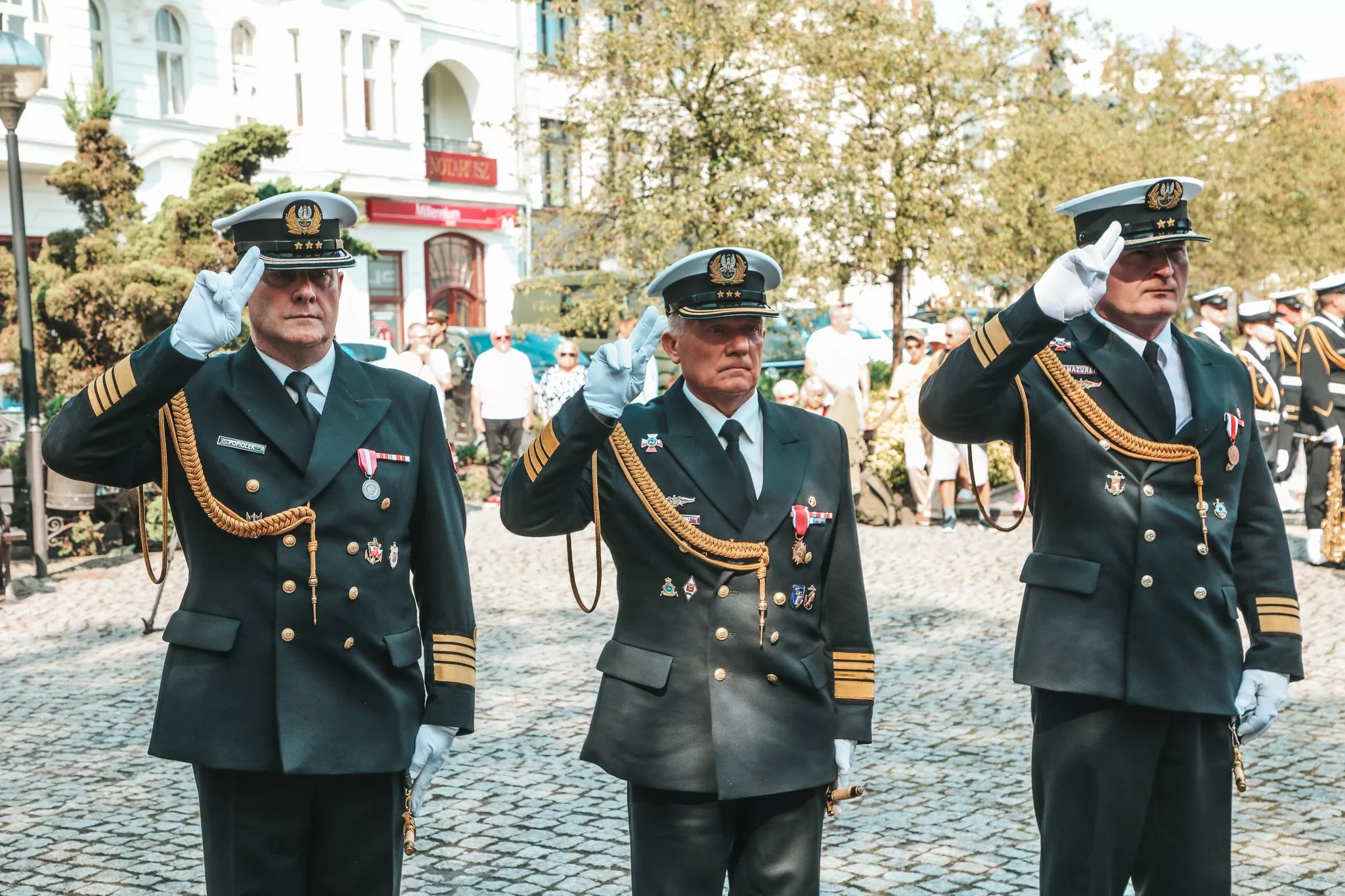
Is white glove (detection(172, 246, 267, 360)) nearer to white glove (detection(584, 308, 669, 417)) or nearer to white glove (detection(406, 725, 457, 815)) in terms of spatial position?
white glove (detection(584, 308, 669, 417))

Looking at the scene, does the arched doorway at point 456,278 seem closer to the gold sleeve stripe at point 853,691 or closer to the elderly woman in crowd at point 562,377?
the elderly woman in crowd at point 562,377

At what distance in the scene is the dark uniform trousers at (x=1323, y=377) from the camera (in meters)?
11.7

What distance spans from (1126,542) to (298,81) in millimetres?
29507

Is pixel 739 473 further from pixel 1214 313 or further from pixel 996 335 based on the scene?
pixel 1214 313

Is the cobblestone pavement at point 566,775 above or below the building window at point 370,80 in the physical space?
below

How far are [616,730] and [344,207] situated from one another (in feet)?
4.52

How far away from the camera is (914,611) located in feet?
35.0

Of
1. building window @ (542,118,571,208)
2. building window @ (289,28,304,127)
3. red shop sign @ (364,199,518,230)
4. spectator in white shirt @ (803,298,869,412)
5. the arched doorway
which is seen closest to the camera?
spectator in white shirt @ (803,298,869,412)

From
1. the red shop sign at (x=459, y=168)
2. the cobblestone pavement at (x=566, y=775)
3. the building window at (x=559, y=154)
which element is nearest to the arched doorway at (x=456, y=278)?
the red shop sign at (x=459, y=168)

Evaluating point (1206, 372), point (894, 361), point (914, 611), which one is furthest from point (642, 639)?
point (894, 361)

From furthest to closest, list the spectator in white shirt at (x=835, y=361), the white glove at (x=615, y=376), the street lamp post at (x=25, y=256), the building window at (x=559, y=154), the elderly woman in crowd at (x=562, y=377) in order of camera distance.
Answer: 1. the building window at (x=559, y=154)
2. the elderly woman in crowd at (x=562, y=377)
3. the spectator in white shirt at (x=835, y=361)
4. the street lamp post at (x=25, y=256)
5. the white glove at (x=615, y=376)

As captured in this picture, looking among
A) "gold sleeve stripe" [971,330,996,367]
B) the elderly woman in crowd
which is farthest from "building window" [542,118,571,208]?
"gold sleeve stripe" [971,330,996,367]

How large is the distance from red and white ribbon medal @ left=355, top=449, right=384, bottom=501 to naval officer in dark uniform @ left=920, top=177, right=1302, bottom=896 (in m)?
1.33

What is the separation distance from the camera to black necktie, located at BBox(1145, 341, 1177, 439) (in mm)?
4121
